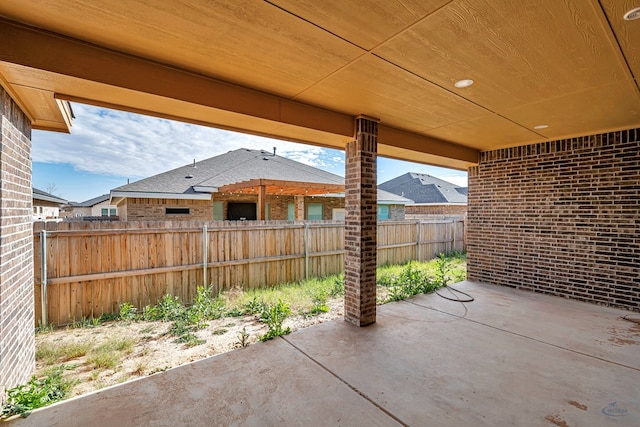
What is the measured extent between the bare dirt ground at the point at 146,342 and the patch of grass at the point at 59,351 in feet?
0.21

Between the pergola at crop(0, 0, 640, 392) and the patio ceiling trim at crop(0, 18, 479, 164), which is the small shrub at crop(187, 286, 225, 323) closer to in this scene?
the pergola at crop(0, 0, 640, 392)

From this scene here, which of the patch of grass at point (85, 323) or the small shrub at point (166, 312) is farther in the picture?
the small shrub at point (166, 312)

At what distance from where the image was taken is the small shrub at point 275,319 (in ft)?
12.6

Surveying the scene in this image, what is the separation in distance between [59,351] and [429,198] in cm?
1877

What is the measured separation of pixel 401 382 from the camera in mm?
2768

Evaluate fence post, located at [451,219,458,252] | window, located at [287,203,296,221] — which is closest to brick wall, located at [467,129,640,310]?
fence post, located at [451,219,458,252]

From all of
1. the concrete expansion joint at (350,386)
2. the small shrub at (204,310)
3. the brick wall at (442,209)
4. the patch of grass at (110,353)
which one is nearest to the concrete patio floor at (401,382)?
the concrete expansion joint at (350,386)

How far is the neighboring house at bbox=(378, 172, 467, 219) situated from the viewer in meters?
18.2

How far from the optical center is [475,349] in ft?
11.2

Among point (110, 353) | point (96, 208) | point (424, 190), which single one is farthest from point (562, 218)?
point (96, 208)

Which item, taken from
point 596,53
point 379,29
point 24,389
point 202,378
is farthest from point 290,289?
point 596,53

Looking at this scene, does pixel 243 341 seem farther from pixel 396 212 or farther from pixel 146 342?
pixel 396 212

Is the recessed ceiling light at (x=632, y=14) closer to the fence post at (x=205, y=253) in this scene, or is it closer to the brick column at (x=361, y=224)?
the brick column at (x=361, y=224)

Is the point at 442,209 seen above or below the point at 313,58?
below
